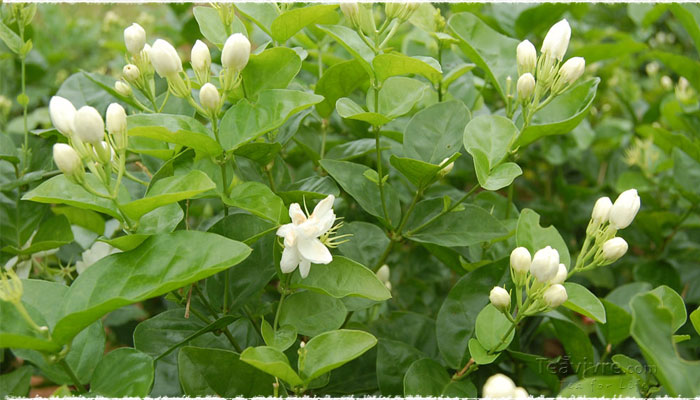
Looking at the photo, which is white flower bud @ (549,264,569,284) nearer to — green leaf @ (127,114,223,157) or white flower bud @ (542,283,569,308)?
white flower bud @ (542,283,569,308)

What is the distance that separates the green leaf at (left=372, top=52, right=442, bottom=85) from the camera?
771 millimetres

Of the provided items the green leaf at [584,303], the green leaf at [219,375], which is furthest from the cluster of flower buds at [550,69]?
the green leaf at [219,375]

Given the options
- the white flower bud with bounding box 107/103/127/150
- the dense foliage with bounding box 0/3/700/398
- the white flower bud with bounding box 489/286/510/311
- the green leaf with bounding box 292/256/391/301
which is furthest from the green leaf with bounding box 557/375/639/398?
the white flower bud with bounding box 107/103/127/150

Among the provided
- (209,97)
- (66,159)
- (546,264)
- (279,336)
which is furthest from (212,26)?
(546,264)

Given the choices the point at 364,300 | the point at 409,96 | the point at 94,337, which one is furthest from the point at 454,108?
the point at 94,337

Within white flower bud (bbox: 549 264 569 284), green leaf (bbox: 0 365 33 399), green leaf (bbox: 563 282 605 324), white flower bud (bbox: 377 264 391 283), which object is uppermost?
white flower bud (bbox: 549 264 569 284)

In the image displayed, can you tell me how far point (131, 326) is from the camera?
1206 mm

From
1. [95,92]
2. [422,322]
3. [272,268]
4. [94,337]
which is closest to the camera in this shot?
[94,337]

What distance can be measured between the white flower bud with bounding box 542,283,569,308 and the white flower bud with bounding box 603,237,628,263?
0.33ft

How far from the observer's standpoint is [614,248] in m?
0.74

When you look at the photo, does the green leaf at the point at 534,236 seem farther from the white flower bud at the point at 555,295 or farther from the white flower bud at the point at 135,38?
the white flower bud at the point at 135,38

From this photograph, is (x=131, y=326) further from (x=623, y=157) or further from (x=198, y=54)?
(x=623, y=157)

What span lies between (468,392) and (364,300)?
0.16 metres

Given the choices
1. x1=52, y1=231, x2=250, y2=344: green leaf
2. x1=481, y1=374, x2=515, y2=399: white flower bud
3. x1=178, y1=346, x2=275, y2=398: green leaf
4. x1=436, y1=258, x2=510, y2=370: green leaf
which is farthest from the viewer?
x1=436, y1=258, x2=510, y2=370: green leaf
